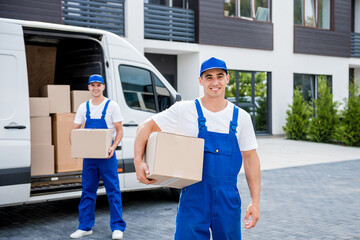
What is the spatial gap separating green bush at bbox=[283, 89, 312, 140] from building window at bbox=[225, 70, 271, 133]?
112 centimetres

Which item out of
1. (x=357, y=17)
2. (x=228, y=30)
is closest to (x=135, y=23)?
(x=228, y=30)

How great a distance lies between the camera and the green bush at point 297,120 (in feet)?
61.3

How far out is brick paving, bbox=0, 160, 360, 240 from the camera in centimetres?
570

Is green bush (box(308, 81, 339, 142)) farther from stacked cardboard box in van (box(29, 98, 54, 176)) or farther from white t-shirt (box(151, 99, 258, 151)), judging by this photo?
white t-shirt (box(151, 99, 258, 151))

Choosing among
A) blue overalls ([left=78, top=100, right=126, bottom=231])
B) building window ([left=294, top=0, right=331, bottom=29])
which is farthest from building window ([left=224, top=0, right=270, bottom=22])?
blue overalls ([left=78, top=100, right=126, bottom=231])

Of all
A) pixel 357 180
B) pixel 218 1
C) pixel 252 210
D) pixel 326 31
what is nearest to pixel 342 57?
pixel 326 31

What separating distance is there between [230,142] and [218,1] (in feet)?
51.6

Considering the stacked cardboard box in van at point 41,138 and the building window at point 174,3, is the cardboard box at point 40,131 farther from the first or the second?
the building window at point 174,3

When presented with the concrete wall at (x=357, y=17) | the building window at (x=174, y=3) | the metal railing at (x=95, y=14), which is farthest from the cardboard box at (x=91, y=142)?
the concrete wall at (x=357, y=17)

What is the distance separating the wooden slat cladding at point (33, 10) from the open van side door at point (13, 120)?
803 centimetres

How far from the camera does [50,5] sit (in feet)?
45.5

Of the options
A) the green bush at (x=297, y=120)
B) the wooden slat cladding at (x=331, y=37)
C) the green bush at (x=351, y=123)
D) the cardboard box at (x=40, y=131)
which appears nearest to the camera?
the cardboard box at (x=40, y=131)

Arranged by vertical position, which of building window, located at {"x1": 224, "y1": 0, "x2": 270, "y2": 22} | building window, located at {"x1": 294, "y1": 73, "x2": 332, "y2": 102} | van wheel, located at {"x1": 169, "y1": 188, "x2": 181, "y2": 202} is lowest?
van wheel, located at {"x1": 169, "y1": 188, "x2": 181, "y2": 202}

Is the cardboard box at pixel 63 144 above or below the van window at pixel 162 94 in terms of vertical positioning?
below
